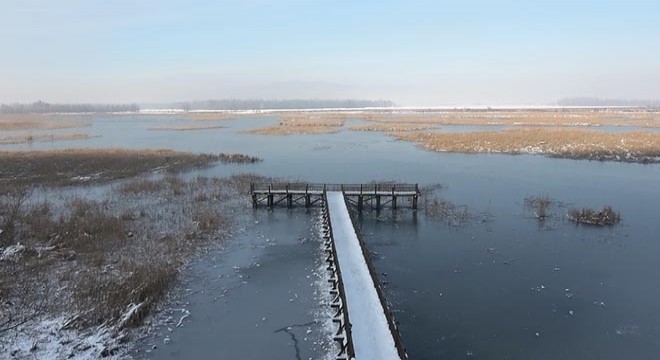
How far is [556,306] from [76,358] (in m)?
17.5

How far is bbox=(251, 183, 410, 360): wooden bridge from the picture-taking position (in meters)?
14.3

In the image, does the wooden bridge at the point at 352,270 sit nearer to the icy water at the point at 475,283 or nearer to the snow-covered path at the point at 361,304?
the snow-covered path at the point at 361,304

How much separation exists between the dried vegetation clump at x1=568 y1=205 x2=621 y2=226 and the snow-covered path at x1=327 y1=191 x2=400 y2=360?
49.5 ft

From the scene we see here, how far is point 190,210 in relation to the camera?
109 ft

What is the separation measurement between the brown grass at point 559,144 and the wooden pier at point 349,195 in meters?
29.9

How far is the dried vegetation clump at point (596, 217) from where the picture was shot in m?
29.3

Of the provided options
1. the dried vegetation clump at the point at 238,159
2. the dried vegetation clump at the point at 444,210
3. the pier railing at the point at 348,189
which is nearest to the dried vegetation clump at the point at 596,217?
the dried vegetation clump at the point at 444,210

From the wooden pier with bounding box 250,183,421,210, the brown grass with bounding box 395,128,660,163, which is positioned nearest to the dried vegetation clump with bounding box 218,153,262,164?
the wooden pier with bounding box 250,183,421,210

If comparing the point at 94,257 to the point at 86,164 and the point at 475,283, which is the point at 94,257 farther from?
the point at 86,164

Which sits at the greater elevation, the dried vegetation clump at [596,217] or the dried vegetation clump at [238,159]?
the dried vegetation clump at [238,159]

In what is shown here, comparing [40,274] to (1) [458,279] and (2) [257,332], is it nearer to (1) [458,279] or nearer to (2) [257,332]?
(2) [257,332]

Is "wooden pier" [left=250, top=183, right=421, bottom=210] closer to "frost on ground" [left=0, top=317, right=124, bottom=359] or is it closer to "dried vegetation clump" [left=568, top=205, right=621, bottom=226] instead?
"dried vegetation clump" [left=568, top=205, right=621, bottom=226]

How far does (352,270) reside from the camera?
20156mm

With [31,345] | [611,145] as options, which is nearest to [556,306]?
[31,345]
